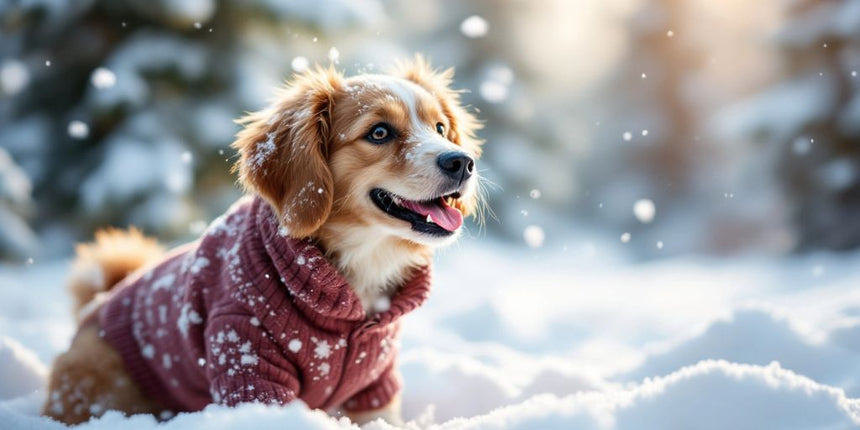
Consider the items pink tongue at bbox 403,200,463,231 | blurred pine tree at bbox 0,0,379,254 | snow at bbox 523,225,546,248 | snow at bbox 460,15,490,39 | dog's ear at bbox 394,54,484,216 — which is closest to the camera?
pink tongue at bbox 403,200,463,231

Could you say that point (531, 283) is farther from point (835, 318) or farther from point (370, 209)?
point (370, 209)

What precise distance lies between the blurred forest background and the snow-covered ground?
1.95ft

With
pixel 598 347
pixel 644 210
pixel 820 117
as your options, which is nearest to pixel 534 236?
pixel 644 210

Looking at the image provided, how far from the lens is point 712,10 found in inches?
258

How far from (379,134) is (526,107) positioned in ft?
15.2

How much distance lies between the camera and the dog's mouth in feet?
6.76

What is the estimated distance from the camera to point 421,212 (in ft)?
6.82

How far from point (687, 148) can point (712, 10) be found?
159cm

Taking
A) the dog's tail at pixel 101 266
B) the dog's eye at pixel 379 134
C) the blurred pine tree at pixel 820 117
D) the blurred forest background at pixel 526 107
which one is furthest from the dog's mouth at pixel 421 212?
the blurred pine tree at pixel 820 117

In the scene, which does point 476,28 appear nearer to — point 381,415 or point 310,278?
point 381,415

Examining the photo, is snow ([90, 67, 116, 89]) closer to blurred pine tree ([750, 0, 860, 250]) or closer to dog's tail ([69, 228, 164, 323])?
dog's tail ([69, 228, 164, 323])

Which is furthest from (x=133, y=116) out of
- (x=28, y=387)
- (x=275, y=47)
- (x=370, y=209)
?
(x=370, y=209)

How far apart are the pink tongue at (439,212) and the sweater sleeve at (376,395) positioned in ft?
1.77

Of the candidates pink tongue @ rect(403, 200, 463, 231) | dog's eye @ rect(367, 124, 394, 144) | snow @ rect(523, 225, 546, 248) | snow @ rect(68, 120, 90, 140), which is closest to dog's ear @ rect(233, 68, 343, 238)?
dog's eye @ rect(367, 124, 394, 144)
